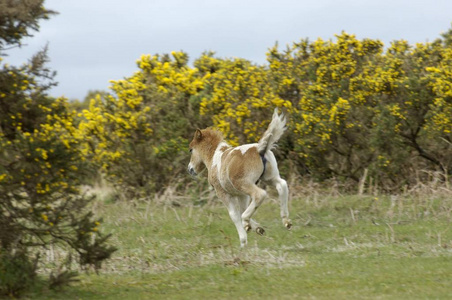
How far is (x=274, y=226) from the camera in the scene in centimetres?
1600

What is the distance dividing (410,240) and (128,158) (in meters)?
10.1

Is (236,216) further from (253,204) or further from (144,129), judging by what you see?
(144,129)

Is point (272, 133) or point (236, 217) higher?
point (272, 133)

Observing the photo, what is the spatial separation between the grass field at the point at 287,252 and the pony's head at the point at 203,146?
4.43 feet

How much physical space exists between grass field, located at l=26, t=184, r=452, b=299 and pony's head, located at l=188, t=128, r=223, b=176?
1.35 meters

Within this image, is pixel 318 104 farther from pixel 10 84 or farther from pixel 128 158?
pixel 10 84

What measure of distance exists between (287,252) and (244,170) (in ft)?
6.67

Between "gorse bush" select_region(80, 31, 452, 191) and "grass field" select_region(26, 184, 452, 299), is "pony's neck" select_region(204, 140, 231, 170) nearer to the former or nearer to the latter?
"grass field" select_region(26, 184, 452, 299)

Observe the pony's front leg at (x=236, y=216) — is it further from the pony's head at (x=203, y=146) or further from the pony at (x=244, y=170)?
the pony's head at (x=203, y=146)

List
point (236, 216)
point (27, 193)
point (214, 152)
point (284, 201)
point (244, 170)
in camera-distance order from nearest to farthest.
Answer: point (27, 193) < point (284, 201) < point (244, 170) < point (236, 216) < point (214, 152)

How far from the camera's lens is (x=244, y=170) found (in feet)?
38.4

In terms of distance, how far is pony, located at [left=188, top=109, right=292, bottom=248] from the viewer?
11.5 meters

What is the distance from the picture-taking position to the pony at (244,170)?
11484 mm

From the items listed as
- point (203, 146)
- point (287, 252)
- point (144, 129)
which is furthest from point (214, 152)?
point (144, 129)
